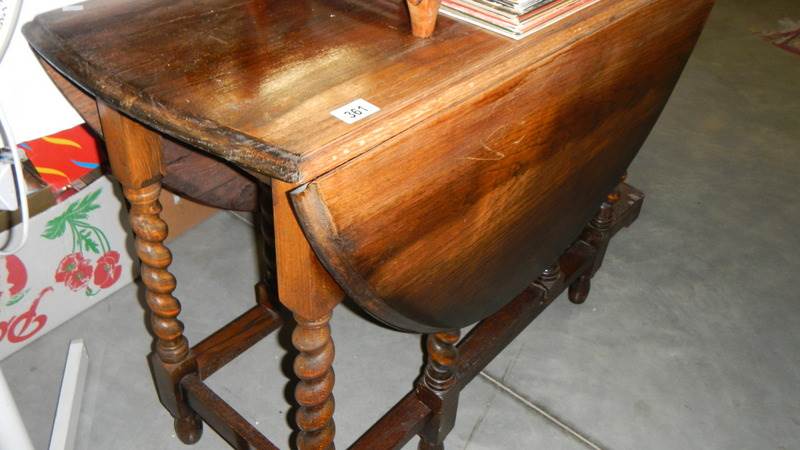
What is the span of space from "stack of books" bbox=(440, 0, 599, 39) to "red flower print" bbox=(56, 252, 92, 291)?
3.71 ft

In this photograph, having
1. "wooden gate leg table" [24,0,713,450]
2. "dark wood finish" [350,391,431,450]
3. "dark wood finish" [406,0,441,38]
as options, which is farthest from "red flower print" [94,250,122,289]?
"dark wood finish" [406,0,441,38]

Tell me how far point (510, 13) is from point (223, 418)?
3.01 feet

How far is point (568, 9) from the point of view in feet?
3.53

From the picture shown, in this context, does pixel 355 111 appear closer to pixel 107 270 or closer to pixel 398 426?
pixel 398 426

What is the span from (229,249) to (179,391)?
0.64m

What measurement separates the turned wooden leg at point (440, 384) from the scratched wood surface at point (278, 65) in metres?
0.57

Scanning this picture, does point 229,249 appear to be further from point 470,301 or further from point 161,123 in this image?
point 161,123

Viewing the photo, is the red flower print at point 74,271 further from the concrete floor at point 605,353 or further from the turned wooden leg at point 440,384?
the turned wooden leg at point 440,384

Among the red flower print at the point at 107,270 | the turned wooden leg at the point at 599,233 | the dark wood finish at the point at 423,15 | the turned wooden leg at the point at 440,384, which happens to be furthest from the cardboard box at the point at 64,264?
the turned wooden leg at the point at 599,233

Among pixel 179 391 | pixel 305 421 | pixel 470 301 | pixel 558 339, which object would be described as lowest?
pixel 558 339

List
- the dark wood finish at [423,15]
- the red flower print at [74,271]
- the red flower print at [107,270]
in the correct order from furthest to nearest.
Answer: the red flower print at [107,270] < the red flower print at [74,271] < the dark wood finish at [423,15]

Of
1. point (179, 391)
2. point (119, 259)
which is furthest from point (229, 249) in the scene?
point (179, 391)

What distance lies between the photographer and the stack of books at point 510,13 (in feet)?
3.29

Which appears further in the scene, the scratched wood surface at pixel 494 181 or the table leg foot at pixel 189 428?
the table leg foot at pixel 189 428
